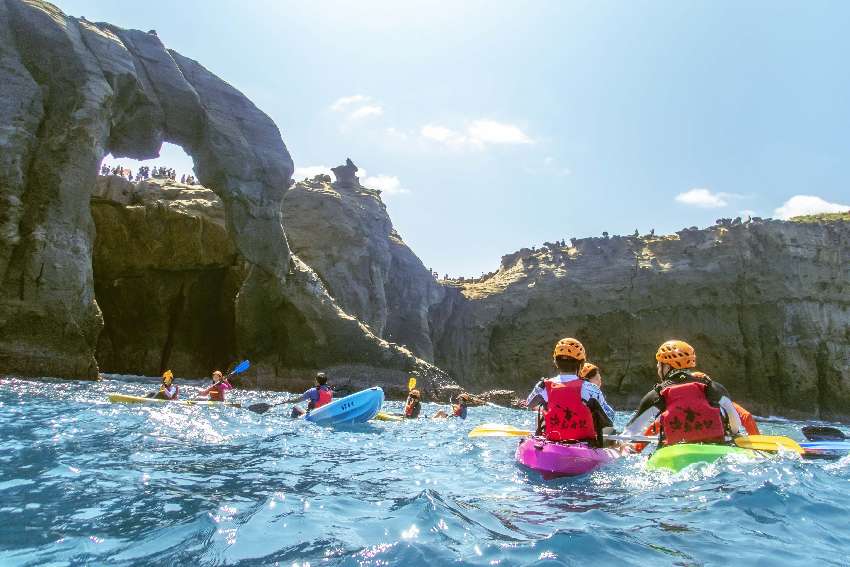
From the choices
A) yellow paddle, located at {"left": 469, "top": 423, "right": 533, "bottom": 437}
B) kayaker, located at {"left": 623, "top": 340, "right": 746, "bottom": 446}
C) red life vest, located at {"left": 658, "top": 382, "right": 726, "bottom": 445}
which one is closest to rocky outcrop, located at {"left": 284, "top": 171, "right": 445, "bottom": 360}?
yellow paddle, located at {"left": 469, "top": 423, "right": 533, "bottom": 437}

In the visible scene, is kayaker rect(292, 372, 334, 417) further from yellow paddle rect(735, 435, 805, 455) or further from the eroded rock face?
the eroded rock face

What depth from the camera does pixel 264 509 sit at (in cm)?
409

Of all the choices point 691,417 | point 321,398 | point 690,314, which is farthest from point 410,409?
point 690,314

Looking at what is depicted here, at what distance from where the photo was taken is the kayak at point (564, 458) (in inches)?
240

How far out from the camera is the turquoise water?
3.21 metres

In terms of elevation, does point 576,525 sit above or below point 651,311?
below

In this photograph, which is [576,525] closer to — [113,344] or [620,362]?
[113,344]

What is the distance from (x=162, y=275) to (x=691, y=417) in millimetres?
33189

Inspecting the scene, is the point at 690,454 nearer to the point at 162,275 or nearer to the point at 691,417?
the point at 691,417

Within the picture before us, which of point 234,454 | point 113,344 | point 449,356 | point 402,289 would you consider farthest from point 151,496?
point 449,356

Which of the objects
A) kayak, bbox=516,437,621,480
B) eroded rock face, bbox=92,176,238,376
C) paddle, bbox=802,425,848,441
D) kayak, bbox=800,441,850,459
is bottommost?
kayak, bbox=516,437,621,480

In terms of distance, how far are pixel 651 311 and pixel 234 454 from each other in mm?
39123

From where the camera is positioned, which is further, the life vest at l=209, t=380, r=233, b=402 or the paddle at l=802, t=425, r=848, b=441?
the life vest at l=209, t=380, r=233, b=402

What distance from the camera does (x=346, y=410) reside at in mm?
11914
